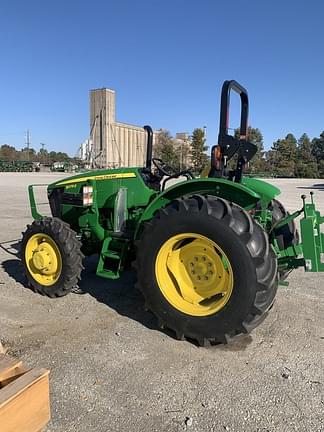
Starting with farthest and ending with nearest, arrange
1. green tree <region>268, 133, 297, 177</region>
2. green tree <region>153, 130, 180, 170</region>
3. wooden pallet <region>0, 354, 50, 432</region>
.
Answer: green tree <region>268, 133, 297, 177</region> → green tree <region>153, 130, 180, 170</region> → wooden pallet <region>0, 354, 50, 432</region>

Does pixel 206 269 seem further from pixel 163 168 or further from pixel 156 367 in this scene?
pixel 163 168

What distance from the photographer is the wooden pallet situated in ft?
6.20

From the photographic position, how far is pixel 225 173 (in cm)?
405

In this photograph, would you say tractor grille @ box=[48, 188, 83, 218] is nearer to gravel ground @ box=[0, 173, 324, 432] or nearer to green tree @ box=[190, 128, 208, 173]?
gravel ground @ box=[0, 173, 324, 432]

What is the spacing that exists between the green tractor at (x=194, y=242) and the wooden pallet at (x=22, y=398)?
1536mm

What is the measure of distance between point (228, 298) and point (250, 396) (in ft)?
2.52

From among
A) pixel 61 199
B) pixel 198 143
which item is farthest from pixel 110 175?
pixel 198 143

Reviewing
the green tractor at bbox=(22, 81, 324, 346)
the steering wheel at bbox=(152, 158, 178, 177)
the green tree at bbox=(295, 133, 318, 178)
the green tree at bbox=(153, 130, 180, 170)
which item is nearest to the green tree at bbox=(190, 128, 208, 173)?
the green tree at bbox=(153, 130, 180, 170)

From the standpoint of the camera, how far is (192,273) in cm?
365

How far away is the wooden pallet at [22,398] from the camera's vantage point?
189cm

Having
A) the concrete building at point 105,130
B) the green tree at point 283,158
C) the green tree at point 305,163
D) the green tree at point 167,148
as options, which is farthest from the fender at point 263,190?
the green tree at point 305,163

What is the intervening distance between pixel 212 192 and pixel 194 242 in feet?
1.61

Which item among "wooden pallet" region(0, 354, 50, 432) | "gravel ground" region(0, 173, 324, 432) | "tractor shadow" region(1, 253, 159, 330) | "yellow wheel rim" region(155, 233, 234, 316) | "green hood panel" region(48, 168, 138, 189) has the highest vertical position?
"green hood panel" region(48, 168, 138, 189)

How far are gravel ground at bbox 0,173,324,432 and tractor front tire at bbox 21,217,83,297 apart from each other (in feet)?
0.55
